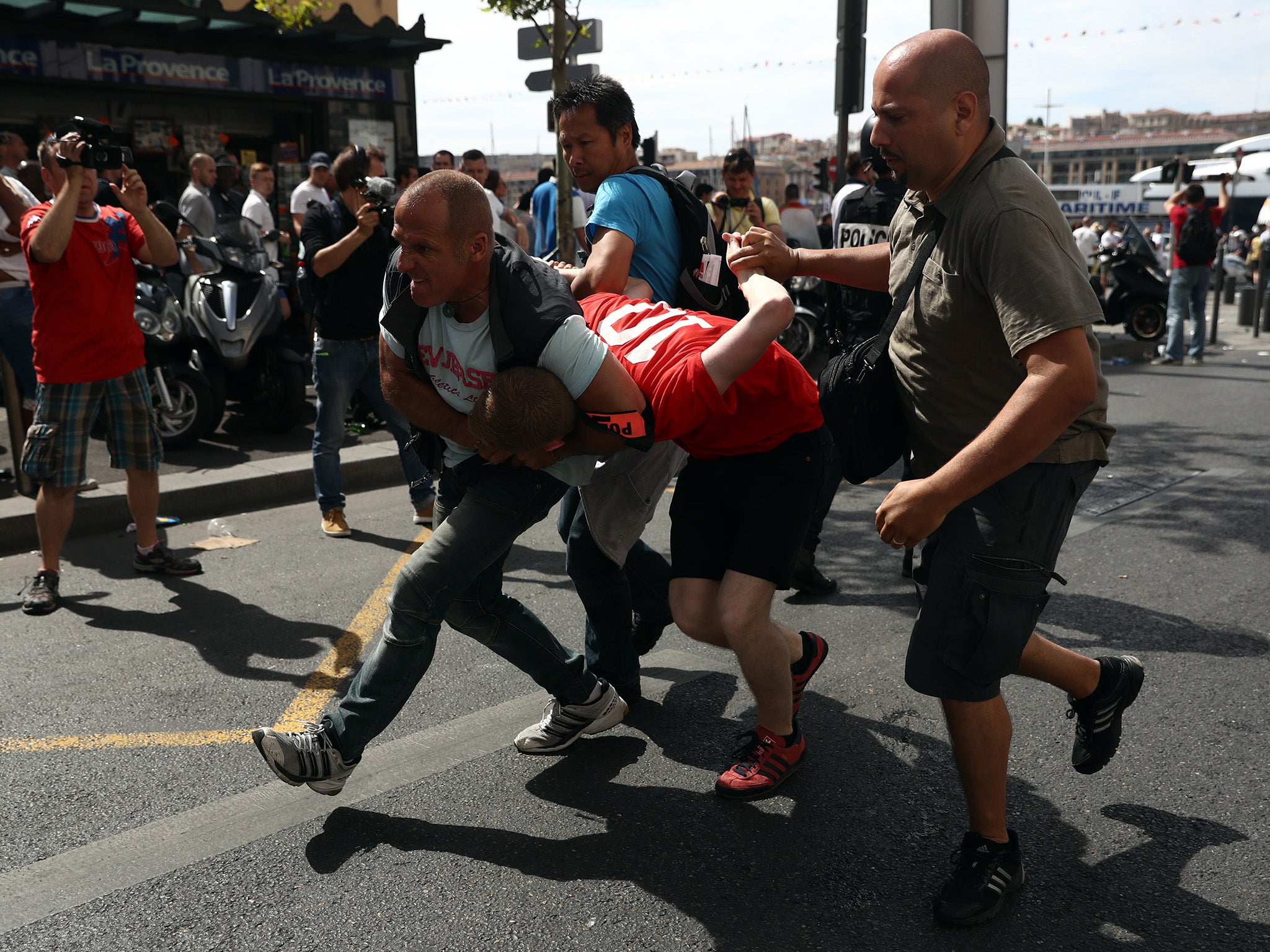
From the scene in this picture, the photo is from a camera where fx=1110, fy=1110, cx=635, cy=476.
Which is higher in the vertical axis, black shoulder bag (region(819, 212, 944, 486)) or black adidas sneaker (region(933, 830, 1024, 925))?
black shoulder bag (region(819, 212, 944, 486))

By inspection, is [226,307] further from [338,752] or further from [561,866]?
[561,866]

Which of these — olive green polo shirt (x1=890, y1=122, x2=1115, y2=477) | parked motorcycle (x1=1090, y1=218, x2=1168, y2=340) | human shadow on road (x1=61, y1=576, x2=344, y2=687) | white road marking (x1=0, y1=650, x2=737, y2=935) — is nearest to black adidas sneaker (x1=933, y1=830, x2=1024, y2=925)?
olive green polo shirt (x1=890, y1=122, x2=1115, y2=477)

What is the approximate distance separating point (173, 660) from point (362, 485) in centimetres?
311

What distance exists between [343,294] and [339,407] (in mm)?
588

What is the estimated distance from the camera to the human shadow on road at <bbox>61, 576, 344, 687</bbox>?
406cm

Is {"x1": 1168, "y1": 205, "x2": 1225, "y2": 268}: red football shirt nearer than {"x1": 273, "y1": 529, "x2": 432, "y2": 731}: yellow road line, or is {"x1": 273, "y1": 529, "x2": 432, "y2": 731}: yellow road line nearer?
{"x1": 273, "y1": 529, "x2": 432, "y2": 731}: yellow road line

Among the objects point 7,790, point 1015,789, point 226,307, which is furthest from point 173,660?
point 226,307

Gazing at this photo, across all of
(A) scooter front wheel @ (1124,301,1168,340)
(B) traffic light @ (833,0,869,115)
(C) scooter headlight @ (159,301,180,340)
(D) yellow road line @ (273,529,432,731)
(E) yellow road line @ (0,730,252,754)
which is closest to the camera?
(E) yellow road line @ (0,730,252,754)

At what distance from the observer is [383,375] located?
2.82 metres

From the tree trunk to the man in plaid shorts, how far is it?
180 inches

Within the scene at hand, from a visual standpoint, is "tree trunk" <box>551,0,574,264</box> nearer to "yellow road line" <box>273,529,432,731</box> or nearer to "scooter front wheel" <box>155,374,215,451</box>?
"scooter front wheel" <box>155,374,215,451</box>

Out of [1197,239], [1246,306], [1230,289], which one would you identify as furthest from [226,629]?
[1230,289]

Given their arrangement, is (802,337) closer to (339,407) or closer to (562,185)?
(562,185)

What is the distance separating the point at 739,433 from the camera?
9.29 feet
